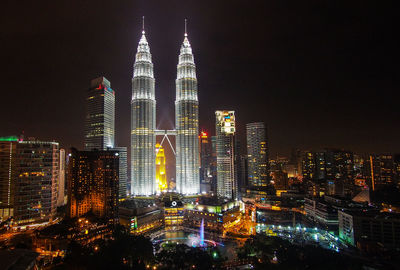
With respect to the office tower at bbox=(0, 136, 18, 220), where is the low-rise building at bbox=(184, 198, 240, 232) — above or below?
below

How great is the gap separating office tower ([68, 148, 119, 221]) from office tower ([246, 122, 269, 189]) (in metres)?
52.5

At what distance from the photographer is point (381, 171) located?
64.8m

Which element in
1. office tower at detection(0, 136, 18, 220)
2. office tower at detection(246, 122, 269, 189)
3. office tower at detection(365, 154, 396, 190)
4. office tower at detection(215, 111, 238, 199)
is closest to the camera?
office tower at detection(0, 136, 18, 220)

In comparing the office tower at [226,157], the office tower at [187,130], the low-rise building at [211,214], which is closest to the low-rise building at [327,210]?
the low-rise building at [211,214]

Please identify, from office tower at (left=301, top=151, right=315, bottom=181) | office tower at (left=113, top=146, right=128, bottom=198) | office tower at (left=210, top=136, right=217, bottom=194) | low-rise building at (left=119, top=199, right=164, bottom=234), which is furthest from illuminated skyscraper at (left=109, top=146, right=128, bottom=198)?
office tower at (left=301, top=151, right=315, bottom=181)

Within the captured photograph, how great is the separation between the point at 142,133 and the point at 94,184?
2641 centimetres

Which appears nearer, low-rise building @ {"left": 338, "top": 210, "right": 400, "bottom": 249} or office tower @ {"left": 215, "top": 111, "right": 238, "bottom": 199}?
low-rise building @ {"left": 338, "top": 210, "right": 400, "bottom": 249}

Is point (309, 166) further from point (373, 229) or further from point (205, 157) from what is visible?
point (373, 229)

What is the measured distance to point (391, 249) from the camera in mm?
31062

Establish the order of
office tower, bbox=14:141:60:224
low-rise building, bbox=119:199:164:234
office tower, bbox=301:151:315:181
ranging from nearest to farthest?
office tower, bbox=14:141:60:224
low-rise building, bbox=119:199:164:234
office tower, bbox=301:151:315:181

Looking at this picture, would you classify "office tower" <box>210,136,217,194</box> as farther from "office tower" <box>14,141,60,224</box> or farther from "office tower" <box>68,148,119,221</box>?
"office tower" <box>14,141,60,224</box>

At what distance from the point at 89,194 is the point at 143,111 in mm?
30876

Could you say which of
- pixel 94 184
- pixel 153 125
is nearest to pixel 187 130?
pixel 153 125

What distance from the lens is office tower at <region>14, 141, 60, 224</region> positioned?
135 feet
